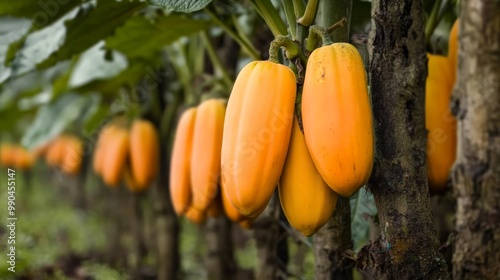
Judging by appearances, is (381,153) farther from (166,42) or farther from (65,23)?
(166,42)

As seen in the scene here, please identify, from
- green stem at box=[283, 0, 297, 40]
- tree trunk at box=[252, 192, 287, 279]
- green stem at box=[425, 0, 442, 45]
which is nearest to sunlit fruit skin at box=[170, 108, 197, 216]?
tree trunk at box=[252, 192, 287, 279]

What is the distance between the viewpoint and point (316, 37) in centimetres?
103

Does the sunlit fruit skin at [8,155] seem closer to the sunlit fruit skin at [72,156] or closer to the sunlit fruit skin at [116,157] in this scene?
the sunlit fruit skin at [72,156]

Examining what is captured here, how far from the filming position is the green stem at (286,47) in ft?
3.27

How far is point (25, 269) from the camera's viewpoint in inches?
92.7

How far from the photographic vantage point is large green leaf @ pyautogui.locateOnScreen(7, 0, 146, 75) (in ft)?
4.54

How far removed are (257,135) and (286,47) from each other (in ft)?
0.61

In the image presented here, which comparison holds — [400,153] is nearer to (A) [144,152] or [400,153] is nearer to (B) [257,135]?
(B) [257,135]

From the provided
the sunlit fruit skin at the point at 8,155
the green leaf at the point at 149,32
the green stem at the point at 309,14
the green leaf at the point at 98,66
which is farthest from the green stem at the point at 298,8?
the sunlit fruit skin at the point at 8,155

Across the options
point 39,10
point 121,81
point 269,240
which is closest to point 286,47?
point 269,240

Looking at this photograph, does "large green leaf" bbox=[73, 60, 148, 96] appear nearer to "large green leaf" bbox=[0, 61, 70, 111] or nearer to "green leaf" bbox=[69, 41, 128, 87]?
"green leaf" bbox=[69, 41, 128, 87]

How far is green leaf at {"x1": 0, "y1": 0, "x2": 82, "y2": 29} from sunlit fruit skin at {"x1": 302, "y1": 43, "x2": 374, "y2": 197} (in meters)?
0.98

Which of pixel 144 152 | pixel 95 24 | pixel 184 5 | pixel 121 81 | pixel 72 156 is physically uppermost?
pixel 184 5

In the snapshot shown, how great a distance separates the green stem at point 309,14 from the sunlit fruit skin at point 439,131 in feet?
1.01
